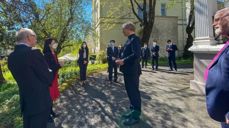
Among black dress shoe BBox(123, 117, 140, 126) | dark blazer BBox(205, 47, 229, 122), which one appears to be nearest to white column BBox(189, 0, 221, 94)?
black dress shoe BBox(123, 117, 140, 126)

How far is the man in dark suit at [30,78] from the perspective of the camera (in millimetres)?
4270

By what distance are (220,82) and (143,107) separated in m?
5.50

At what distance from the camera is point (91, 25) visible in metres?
19.6

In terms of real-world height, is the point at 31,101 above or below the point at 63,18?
below

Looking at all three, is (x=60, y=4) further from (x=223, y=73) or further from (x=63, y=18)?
(x=223, y=73)

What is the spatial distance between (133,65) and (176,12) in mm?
36000

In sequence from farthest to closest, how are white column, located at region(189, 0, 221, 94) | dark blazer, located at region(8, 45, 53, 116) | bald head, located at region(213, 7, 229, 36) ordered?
white column, located at region(189, 0, 221, 94)
dark blazer, located at region(8, 45, 53, 116)
bald head, located at region(213, 7, 229, 36)

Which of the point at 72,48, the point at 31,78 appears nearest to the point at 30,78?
the point at 31,78

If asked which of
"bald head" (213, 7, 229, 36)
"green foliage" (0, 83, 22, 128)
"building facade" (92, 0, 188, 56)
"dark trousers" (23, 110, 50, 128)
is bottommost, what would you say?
"green foliage" (0, 83, 22, 128)

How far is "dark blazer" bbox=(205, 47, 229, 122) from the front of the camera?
2.55 meters

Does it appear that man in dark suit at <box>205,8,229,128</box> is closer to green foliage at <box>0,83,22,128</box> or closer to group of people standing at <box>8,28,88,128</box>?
group of people standing at <box>8,28,88,128</box>

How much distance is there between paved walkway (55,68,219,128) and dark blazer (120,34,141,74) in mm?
1178

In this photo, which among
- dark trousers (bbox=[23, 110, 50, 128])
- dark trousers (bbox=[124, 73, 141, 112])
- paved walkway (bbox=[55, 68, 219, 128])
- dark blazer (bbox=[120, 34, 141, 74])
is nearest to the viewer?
dark trousers (bbox=[23, 110, 50, 128])

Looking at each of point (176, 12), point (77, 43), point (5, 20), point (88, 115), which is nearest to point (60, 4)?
point (77, 43)
